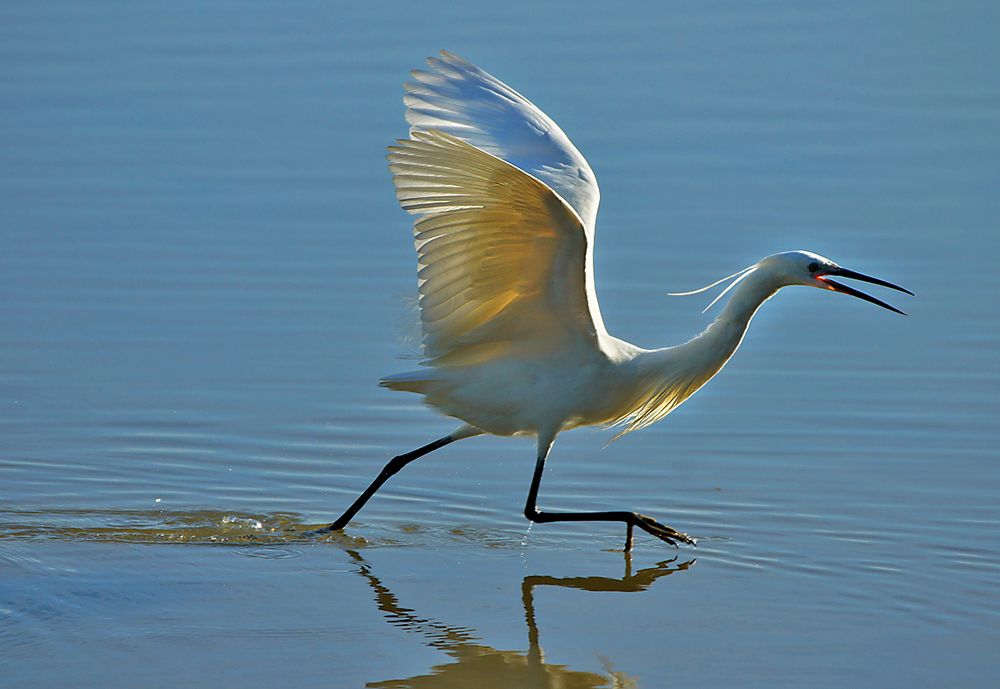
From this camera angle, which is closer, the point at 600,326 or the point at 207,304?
the point at 600,326

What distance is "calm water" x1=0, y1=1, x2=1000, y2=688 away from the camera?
5.55 m

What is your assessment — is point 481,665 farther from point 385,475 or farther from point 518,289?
point 385,475

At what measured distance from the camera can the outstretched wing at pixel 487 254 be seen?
5.56m

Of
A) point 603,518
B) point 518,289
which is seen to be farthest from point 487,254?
point 603,518

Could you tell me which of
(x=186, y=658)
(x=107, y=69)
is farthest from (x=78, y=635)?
(x=107, y=69)

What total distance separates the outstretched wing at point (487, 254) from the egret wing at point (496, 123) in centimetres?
57

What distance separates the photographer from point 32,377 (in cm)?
832

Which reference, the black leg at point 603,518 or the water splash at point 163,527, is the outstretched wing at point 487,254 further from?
the water splash at point 163,527

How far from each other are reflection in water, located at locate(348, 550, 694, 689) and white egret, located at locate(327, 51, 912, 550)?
907 millimetres

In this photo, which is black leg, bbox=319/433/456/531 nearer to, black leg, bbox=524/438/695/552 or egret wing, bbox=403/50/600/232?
black leg, bbox=524/438/695/552

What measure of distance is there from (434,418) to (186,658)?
3.00 metres

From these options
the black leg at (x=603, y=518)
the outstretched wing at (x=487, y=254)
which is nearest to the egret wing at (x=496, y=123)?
the outstretched wing at (x=487, y=254)

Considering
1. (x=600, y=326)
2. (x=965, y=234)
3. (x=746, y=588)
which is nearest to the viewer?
(x=746, y=588)

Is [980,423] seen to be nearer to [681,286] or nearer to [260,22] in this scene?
[681,286]
